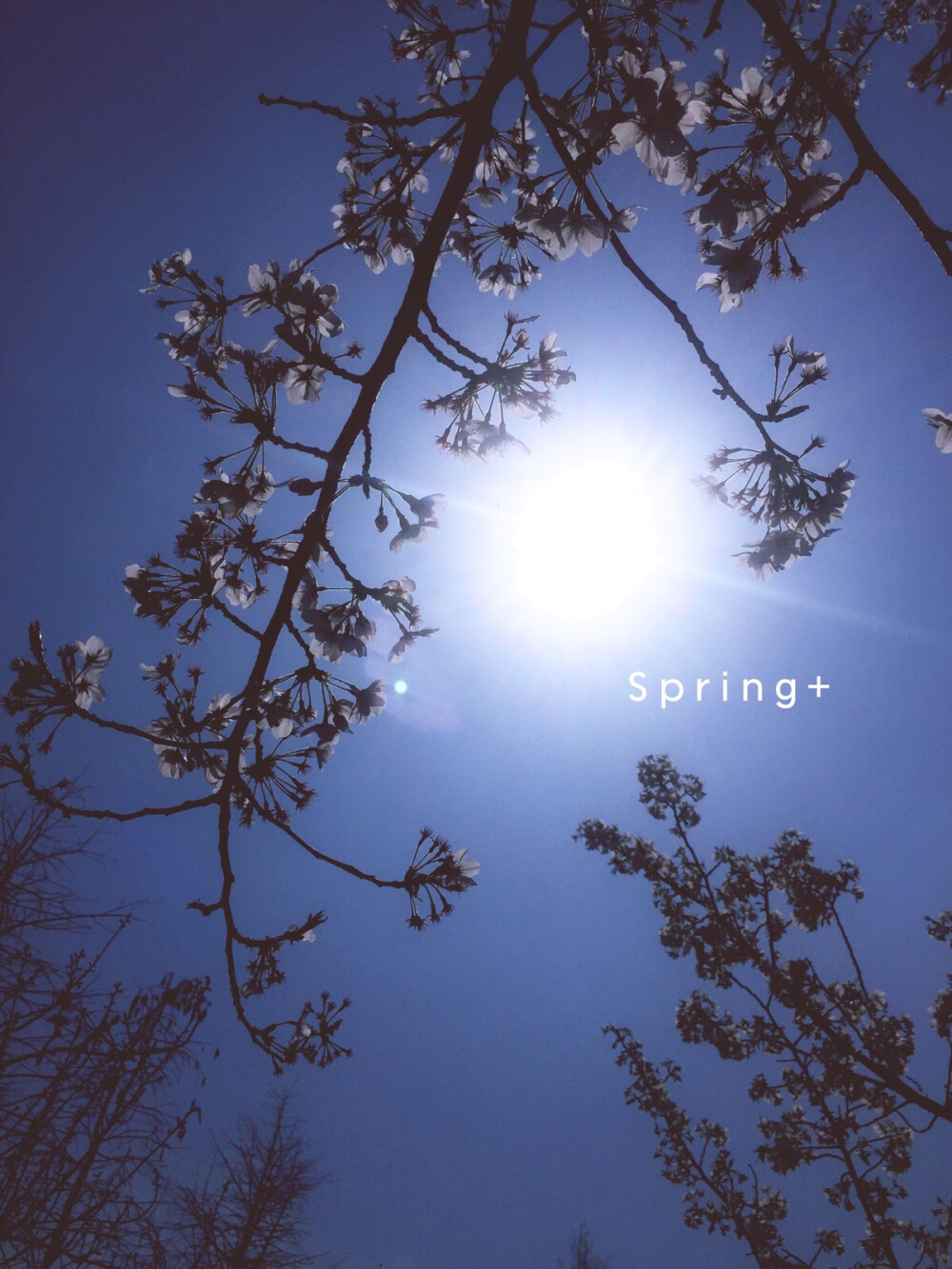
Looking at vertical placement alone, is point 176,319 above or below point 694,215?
above

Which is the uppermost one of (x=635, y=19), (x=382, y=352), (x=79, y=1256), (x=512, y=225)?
(x=635, y=19)

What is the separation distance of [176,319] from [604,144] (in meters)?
2.39

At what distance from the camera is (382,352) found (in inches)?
91.7

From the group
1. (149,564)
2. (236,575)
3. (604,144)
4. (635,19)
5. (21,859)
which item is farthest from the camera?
(21,859)

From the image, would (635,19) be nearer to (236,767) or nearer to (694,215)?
(694,215)

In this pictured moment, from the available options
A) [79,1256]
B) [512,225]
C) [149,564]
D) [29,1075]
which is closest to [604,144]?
[512,225]

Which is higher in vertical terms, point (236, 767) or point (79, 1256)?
point (236, 767)

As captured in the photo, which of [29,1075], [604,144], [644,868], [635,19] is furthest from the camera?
[644,868]

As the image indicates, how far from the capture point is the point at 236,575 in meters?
3.10

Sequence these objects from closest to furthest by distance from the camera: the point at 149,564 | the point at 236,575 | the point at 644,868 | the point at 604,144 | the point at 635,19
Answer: the point at 604,144 < the point at 149,564 < the point at 635,19 < the point at 236,575 < the point at 644,868

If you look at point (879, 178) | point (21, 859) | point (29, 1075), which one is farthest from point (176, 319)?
point (29, 1075)

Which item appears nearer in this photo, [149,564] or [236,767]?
[236,767]

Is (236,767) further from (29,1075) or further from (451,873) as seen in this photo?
(29,1075)

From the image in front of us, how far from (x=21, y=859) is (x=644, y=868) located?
6562 mm
